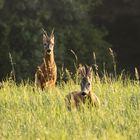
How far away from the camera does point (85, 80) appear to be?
905 centimetres

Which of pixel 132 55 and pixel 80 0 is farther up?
pixel 80 0

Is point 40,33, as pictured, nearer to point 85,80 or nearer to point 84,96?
point 85,80

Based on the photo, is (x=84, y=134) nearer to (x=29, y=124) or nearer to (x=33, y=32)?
→ (x=29, y=124)

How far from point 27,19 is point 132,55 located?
3.67 meters

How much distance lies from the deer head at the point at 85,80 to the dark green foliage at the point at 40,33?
423 inches

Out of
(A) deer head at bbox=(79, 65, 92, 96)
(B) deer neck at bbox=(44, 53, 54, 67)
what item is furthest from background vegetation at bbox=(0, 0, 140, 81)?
(A) deer head at bbox=(79, 65, 92, 96)

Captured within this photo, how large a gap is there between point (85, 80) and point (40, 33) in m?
12.1

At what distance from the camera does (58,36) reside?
21.7 meters

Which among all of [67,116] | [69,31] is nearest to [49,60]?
[67,116]

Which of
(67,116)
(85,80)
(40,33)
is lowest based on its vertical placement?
(67,116)

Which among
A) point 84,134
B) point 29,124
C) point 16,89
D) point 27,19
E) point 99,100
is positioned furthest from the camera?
point 27,19

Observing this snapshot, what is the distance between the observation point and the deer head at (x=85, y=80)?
883 cm

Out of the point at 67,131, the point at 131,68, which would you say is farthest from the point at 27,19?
the point at 67,131

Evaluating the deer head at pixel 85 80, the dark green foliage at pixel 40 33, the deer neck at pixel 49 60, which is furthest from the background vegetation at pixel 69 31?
the deer head at pixel 85 80
